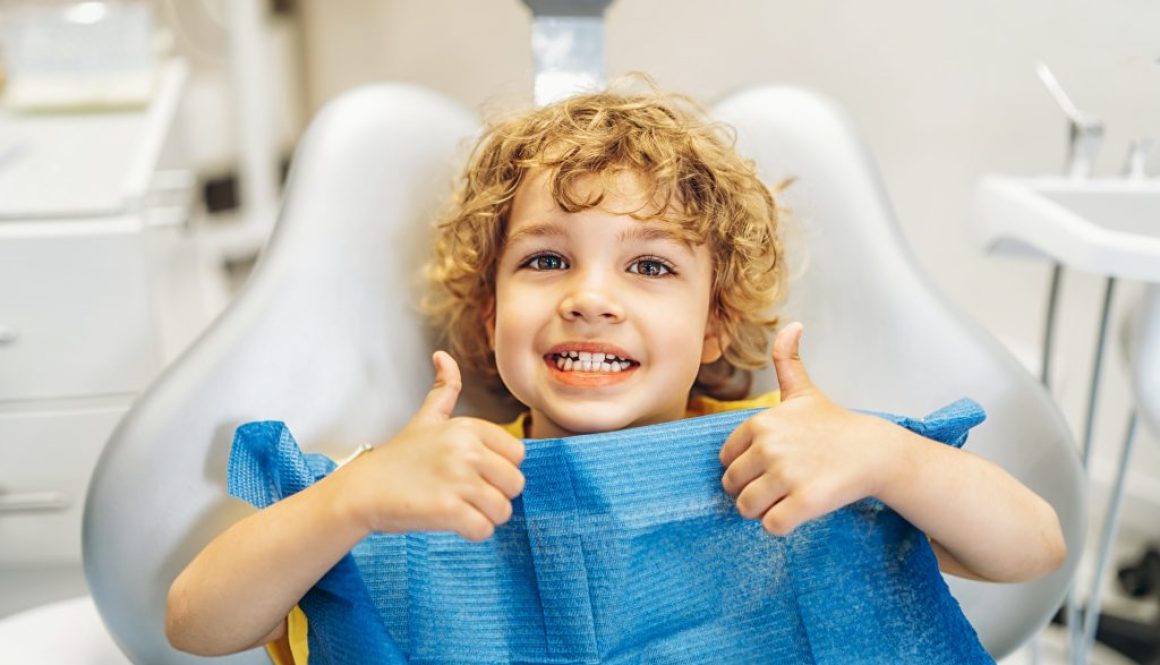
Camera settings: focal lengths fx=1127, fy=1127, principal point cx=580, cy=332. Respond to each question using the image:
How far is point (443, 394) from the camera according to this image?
68 cm

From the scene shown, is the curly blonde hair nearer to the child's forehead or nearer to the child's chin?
the child's forehead

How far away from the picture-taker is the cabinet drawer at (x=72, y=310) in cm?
104

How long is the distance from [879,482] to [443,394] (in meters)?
0.26

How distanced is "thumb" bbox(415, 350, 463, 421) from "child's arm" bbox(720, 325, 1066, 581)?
17cm

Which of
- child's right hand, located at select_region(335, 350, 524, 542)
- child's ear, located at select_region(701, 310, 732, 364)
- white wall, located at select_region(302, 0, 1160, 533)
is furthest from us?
white wall, located at select_region(302, 0, 1160, 533)

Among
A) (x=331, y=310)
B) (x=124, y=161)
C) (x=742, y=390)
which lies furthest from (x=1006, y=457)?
(x=124, y=161)

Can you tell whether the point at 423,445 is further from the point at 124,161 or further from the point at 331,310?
the point at 124,161

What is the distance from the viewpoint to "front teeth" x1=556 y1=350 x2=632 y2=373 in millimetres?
732

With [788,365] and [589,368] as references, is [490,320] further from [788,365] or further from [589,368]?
[788,365]

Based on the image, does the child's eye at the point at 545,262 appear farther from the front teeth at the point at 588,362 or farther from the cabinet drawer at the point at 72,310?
the cabinet drawer at the point at 72,310

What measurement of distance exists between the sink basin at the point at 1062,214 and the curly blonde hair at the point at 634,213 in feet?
0.66

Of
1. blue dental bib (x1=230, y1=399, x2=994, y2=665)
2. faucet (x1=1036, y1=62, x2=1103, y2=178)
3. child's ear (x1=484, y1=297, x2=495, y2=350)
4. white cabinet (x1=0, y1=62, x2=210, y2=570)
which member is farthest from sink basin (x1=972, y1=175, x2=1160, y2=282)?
white cabinet (x1=0, y1=62, x2=210, y2=570)

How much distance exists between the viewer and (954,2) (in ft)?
4.51

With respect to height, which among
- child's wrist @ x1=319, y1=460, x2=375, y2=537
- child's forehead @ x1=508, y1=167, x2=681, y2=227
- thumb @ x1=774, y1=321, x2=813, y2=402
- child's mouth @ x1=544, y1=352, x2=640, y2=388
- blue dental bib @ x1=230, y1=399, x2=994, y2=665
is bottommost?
blue dental bib @ x1=230, y1=399, x2=994, y2=665
